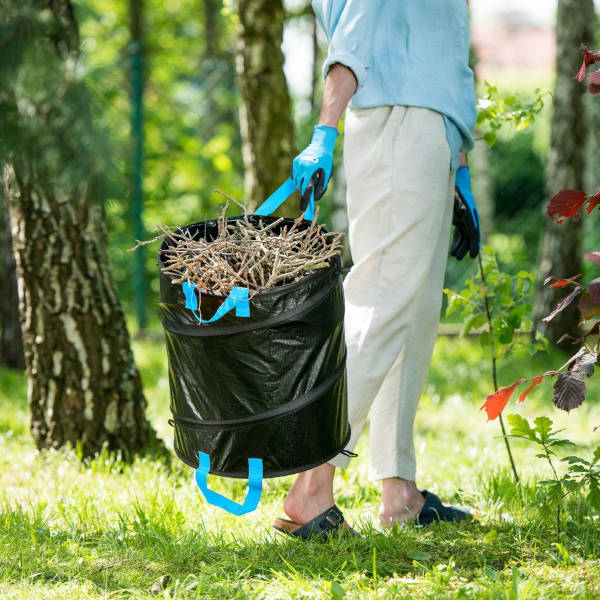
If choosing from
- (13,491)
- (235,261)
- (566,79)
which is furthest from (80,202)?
(566,79)

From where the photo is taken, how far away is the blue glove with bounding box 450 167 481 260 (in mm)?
2604

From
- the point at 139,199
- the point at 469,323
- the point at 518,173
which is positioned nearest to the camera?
the point at 469,323

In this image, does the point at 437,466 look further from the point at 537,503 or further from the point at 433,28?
the point at 433,28

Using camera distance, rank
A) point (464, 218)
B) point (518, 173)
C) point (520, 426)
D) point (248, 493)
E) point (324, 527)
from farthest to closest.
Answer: point (518, 173)
point (464, 218)
point (324, 527)
point (520, 426)
point (248, 493)

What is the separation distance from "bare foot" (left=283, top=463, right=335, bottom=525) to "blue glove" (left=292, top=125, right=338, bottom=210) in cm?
78

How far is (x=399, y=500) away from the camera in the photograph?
2.39 metres

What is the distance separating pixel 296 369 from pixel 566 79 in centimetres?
407

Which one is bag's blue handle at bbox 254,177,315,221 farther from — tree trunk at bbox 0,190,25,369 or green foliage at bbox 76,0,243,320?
tree trunk at bbox 0,190,25,369

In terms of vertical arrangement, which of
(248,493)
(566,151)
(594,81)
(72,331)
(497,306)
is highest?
(566,151)

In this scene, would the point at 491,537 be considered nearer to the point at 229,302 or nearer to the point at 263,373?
the point at 263,373

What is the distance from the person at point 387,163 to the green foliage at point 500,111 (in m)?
0.30

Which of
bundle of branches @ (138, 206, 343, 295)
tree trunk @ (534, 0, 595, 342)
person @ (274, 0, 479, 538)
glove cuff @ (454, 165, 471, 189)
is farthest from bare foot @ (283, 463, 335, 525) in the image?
tree trunk @ (534, 0, 595, 342)

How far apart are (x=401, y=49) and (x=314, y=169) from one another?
493 mm

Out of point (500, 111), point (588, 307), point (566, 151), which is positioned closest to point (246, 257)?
point (588, 307)
